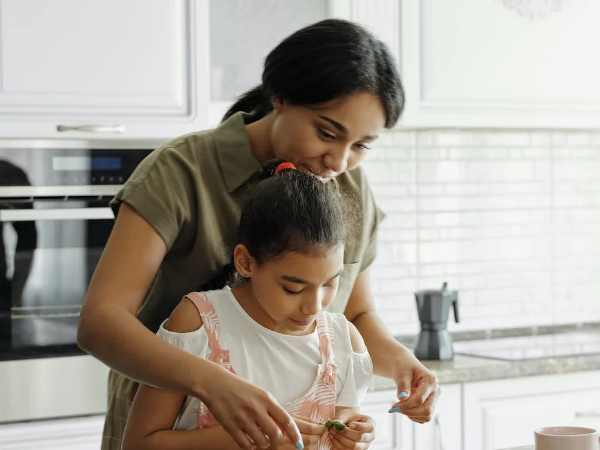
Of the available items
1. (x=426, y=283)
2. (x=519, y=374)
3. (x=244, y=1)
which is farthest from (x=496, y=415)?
(x=244, y=1)

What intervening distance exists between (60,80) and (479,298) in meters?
1.73

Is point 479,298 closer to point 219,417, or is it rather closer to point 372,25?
point 372,25

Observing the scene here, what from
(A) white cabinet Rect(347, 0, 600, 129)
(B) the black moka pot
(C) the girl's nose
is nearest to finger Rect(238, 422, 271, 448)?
(C) the girl's nose

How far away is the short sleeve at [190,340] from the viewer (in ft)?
4.74

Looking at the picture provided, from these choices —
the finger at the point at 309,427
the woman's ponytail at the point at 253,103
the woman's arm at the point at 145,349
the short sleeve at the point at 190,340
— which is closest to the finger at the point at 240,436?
the woman's arm at the point at 145,349

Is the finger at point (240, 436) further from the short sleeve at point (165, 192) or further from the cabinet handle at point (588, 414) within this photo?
the cabinet handle at point (588, 414)

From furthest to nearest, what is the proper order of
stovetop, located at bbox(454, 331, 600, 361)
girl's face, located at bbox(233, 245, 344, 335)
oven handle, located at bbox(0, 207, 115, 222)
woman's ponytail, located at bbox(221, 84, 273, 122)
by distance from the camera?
1. stovetop, located at bbox(454, 331, 600, 361)
2. oven handle, located at bbox(0, 207, 115, 222)
3. woman's ponytail, located at bbox(221, 84, 273, 122)
4. girl's face, located at bbox(233, 245, 344, 335)

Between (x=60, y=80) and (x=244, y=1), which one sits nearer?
(x=60, y=80)

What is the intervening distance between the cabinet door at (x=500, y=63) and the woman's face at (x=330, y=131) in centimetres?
148

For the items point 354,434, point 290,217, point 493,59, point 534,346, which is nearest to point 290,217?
point 290,217

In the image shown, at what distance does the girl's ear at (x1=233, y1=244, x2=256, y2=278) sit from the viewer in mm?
1479

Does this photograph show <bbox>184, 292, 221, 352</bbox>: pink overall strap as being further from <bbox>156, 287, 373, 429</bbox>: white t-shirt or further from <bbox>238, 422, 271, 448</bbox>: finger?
<bbox>238, 422, 271, 448</bbox>: finger

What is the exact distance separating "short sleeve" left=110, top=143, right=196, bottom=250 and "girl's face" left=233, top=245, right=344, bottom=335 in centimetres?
11

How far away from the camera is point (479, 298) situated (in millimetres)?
3564
